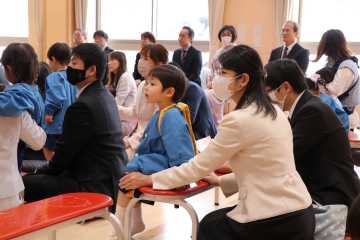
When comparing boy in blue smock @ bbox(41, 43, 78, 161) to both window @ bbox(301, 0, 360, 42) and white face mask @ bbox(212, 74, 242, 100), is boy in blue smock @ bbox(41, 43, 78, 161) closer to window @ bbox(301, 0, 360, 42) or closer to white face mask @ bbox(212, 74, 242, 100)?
white face mask @ bbox(212, 74, 242, 100)

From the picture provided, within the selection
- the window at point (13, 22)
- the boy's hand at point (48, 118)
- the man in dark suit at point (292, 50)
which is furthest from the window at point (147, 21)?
the boy's hand at point (48, 118)

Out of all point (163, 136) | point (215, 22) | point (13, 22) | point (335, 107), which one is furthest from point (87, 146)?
point (13, 22)

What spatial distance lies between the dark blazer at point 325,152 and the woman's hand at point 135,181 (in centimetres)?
80

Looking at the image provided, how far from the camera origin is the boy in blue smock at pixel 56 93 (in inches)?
174

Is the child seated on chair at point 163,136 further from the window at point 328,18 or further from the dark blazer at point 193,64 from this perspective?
the window at point 328,18

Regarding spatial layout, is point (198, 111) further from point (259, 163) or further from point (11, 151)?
point (259, 163)

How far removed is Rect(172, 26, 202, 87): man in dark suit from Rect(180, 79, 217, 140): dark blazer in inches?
110

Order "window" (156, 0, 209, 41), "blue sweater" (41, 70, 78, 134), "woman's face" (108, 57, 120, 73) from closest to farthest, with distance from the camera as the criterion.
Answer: "blue sweater" (41, 70, 78, 134) < "woman's face" (108, 57, 120, 73) < "window" (156, 0, 209, 41)

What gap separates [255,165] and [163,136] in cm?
65

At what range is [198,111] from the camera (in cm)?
419

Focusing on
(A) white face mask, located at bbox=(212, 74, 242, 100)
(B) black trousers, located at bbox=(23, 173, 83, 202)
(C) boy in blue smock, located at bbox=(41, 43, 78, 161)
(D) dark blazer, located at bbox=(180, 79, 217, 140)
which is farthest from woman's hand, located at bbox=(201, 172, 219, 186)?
(C) boy in blue smock, located at bbox=(41, 43, 78, 161)

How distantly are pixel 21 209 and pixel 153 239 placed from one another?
121 centimetres

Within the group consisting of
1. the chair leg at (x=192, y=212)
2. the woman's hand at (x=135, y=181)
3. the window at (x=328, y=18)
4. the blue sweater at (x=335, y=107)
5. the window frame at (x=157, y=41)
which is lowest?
the chair leg at (x=192, y=212)

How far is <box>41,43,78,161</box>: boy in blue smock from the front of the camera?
4410 mm
